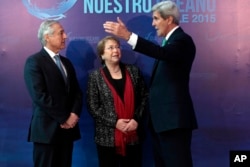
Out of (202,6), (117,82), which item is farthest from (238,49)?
(117,82)

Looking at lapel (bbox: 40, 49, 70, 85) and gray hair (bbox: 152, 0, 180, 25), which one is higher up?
gray hair (bbox: 152, 0, 180, 25)

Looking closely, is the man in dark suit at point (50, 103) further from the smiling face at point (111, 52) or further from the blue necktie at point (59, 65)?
the smiling face at point (111, 52)

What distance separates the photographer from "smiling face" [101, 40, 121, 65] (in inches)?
114

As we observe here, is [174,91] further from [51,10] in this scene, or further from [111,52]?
[51,10]

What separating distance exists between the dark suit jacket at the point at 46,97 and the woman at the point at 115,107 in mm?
282

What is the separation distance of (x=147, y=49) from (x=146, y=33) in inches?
39.4

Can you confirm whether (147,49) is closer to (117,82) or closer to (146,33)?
(117,82)

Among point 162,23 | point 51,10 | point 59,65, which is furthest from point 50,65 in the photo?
point 162,23

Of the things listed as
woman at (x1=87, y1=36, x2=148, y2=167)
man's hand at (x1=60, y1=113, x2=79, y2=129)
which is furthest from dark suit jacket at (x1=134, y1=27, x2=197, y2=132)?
man's hand at (x1=60, y1=113, x2=79, y2=129)

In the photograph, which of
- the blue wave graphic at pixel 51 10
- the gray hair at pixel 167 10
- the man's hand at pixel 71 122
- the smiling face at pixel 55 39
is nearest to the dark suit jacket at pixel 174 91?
the gray hair at pixel 167 10

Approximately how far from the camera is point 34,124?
2660 millimetres

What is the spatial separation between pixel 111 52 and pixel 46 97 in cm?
62

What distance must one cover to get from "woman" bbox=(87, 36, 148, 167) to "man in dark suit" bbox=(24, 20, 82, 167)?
20 cm

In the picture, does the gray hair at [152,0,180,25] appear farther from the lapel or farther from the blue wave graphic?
the blue wave graphic
